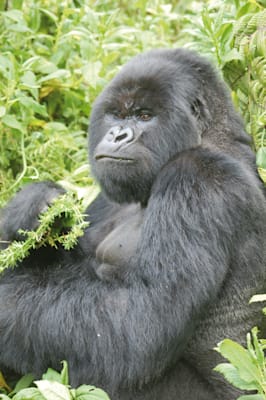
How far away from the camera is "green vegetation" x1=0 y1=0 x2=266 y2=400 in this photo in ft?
14.2

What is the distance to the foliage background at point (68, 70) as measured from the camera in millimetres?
4570

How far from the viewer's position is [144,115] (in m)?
3.96

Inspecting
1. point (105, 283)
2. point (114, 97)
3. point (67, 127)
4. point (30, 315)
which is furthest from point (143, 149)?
point (67, 127)

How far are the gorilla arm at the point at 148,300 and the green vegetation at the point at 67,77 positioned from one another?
259mm

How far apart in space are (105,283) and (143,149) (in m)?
0.62

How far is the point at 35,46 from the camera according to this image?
5.68m

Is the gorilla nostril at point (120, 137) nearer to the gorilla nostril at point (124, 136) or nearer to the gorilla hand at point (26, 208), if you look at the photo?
the gorilla nostril at point (124, 136)

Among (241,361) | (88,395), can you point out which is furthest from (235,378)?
(88,395)

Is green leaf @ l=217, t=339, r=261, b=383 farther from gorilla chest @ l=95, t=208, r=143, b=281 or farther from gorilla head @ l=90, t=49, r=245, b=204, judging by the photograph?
gorilla head @ l=90, t=49, r=245, b=204

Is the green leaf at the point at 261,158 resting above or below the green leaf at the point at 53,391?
above

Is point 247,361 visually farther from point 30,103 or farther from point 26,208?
point 30,103

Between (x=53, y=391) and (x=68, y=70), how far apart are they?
2.76 metres

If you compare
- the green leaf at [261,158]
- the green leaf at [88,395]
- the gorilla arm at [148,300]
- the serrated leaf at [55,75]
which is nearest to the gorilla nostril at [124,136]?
the gorilla arm at [148,300]

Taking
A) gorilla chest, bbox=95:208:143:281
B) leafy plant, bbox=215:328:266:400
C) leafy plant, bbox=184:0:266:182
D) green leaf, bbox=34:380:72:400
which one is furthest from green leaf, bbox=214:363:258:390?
leafy plant, bbox=184:0:266:182
